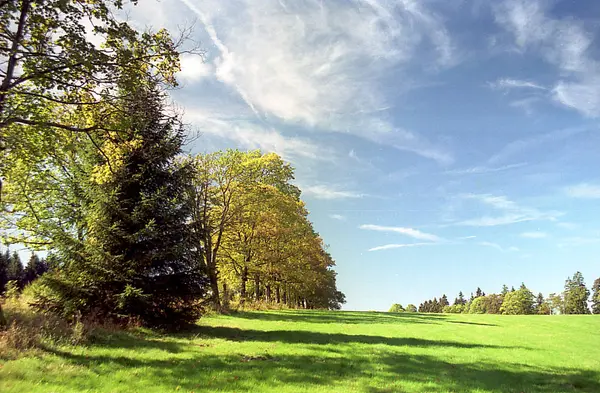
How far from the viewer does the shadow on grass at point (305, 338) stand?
1741cm

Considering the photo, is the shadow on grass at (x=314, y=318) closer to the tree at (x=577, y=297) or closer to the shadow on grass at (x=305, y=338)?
the shadow on grass at (x=305, y=338)

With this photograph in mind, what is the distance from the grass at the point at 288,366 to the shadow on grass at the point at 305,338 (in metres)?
0.05

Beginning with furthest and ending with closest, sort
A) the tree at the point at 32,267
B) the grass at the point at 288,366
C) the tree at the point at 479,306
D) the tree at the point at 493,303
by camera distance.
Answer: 1. the tree at the point at 479,306
2. the tree at the point at 493,303
3. the tree at the point at 32,267
4. the grass at the point at 288,366

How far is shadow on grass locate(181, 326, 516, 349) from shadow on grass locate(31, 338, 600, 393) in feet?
10.8

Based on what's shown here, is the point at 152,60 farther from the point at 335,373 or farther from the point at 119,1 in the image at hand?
the point at 335,373

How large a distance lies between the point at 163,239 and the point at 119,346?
5.92 metres

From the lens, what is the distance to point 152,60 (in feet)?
47.3

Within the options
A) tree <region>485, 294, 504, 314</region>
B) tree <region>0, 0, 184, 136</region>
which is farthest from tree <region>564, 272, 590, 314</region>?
tree <region>0, 0, 184, 136</region>

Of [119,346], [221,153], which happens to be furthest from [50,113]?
[221,153]

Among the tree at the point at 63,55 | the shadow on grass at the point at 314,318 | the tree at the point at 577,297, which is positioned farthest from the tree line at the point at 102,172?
the tree at the point at 577,297

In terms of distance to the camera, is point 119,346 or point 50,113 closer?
point 119,346

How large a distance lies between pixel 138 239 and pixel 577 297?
14155 centimetres

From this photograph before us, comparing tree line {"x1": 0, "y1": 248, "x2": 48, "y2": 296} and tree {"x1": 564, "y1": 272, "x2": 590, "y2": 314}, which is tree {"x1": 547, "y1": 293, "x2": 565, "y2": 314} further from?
tree line {"x1": 0, "y1": 248, "x2": 48, "y2": 296}

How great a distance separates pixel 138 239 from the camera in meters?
17.3
